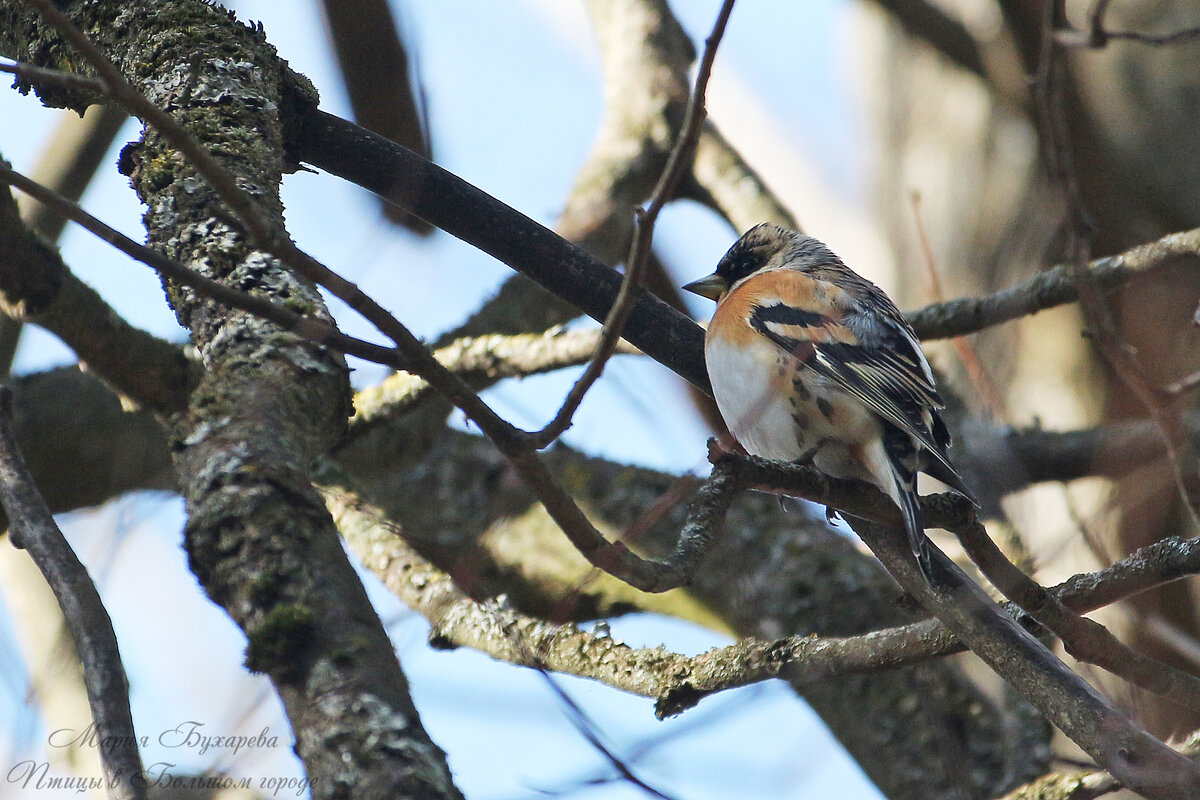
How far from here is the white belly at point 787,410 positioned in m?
3.50

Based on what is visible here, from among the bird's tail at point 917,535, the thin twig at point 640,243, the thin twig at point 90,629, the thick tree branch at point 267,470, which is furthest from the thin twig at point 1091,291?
the thin twig at point 90,629

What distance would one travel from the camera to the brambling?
3383 millimetres

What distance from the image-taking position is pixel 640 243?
165cm

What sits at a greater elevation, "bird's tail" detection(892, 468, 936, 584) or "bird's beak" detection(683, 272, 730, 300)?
"bird's beak" detection(683, 272, 730, 300)

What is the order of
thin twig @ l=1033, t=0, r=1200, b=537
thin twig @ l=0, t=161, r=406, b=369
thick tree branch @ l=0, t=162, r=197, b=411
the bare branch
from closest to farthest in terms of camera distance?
1. thin twig @ l=0, t=161, r=406, b=369
2. thin twig @ l=1033, t=0, r=1200, b=537
3. thick tree branch @ l=0, t=162, r=197, b=411
4. the bare branch

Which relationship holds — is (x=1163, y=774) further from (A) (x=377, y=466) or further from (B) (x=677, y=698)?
(A) (x=377, y=466)

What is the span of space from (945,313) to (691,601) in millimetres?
2314

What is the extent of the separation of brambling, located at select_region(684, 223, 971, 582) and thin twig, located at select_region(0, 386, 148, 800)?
195cm

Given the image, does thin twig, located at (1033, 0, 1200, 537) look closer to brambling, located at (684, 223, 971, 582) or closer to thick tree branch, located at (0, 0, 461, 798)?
brambling, located at (684, 223, 971, 582)

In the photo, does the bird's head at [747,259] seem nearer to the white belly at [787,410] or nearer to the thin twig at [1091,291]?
the white belly at [787,410]

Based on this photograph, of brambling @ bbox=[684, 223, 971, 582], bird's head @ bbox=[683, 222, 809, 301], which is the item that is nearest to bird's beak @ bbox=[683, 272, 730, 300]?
bird's head @ bbox=[683, 222, 809, 301]

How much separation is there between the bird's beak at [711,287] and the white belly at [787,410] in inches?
49.5

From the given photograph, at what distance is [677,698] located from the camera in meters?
2.77

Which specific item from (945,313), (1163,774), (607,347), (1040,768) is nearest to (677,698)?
(1163,774)
